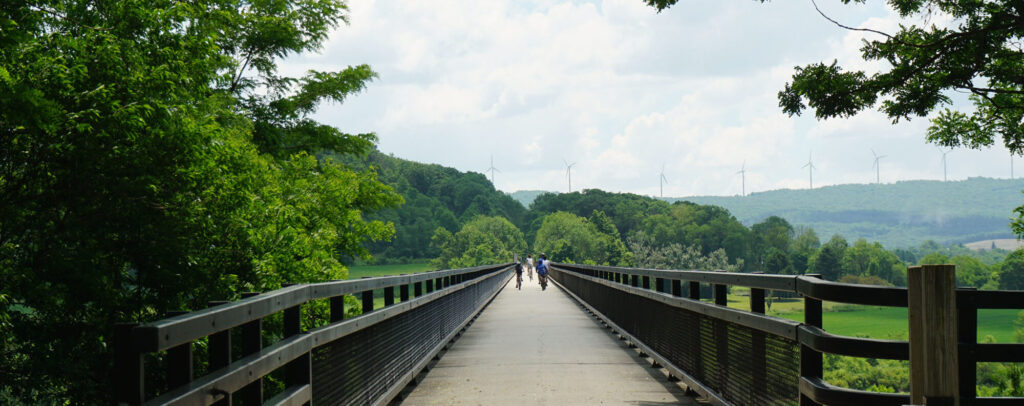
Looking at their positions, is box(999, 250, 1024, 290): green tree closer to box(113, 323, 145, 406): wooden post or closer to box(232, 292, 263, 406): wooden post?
box(232, 292, 263, 406): wooden post

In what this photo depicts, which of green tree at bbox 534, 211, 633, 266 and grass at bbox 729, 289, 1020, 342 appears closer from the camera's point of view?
grass at bbox 729, 289, 1020, 342

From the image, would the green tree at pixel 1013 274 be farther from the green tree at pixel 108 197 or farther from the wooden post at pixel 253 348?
the wooden post at pixel 253 348

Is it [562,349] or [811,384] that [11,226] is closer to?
[562,349]

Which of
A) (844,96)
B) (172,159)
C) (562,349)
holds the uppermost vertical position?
(844,96)

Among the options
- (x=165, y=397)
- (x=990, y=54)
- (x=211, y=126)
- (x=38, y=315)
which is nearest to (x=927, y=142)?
(x=990, y=54)

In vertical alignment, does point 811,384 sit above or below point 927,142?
below

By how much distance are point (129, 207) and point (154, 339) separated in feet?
39.0

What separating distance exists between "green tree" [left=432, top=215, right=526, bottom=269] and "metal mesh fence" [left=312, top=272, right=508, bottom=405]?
5902 inches

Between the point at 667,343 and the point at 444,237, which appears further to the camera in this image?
the point at 444,237

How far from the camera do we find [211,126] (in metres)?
14.1

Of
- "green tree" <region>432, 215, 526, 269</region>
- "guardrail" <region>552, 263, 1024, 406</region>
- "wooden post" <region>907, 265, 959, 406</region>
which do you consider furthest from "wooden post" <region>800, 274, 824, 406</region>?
"green tree" <region>432, 215, 526, 269</region>

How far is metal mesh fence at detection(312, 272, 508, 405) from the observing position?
198 inches

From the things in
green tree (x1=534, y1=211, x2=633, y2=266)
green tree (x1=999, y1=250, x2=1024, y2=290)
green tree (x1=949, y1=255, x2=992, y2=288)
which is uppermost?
green tree (x1=534, y1=211, x2=633, y2=266)

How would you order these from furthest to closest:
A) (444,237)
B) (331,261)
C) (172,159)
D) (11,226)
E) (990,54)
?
(444,237)
(331,261)
(990,54)
(172,159)
(11,226)
